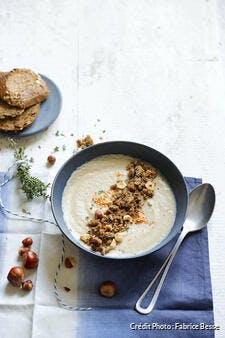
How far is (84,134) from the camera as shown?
2.10 meters

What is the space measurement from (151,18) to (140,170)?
1.10 meters

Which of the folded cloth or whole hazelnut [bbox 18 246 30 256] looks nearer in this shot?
the folded cloth

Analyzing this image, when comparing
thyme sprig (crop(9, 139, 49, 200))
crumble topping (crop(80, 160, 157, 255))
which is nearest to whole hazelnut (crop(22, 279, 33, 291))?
crumble topping (crop(80, 160, 157, 255))

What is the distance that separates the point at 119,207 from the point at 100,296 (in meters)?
0.35

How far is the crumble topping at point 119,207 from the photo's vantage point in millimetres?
1679

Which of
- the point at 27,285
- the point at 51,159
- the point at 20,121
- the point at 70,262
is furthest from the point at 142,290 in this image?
the point at 20,121

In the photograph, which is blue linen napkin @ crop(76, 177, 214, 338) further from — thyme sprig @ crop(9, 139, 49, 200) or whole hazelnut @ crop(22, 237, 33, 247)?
thyme sprig @ crop(9, 139, 49, 200)

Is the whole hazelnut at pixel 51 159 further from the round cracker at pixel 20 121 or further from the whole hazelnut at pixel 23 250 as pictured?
the whole hazelnut at pixel 23 250

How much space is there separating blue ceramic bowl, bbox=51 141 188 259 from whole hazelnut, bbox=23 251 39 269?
0.52ft

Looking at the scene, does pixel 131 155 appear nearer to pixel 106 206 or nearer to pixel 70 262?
pixel 106 206

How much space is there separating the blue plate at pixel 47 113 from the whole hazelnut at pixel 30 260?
22.9 inches

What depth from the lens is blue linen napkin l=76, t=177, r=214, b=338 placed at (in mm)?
1592

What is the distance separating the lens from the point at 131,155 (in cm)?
191

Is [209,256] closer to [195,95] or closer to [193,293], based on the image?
[193,293]
